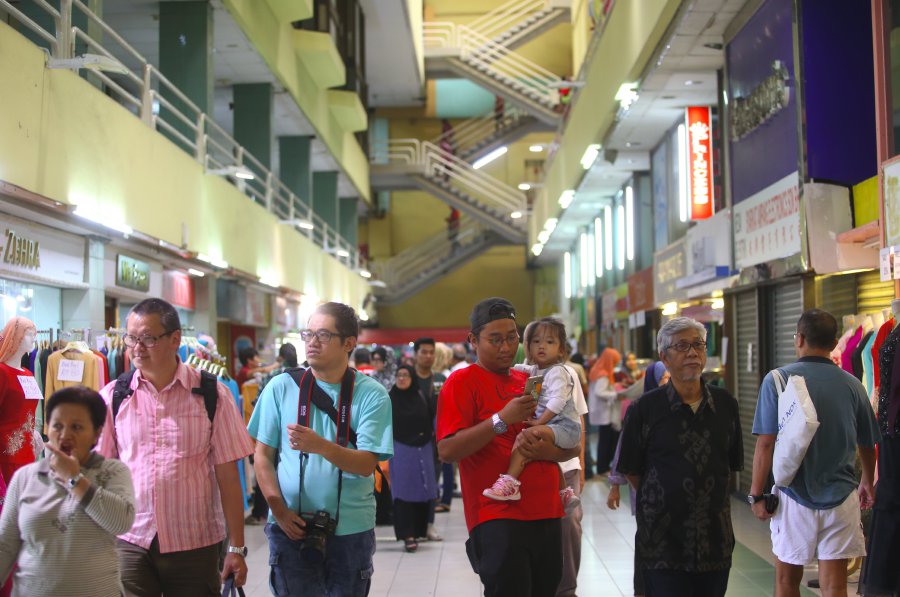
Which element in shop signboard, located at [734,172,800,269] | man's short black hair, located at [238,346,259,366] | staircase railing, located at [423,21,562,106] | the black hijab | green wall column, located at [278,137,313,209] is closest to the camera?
shop signboard, located at [734,172,800,269]

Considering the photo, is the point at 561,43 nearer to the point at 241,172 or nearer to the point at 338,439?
the point at 241,172

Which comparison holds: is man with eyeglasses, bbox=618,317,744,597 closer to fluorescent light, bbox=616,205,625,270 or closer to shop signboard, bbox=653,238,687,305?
shop signboard, bbox=653,238,687,305

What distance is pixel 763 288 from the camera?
10.2 m

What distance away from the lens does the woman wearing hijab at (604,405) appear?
13.3 metres

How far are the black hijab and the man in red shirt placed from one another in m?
4.83

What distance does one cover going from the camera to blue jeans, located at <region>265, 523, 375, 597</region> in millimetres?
3770

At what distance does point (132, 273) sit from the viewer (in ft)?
33.2

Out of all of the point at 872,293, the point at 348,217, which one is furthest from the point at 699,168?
the point at 348,217

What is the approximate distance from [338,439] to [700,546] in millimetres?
1562

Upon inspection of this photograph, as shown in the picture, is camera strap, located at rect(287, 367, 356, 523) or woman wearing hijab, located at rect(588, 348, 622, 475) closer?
camera strap, located at rect(287, 367, 356, 523)

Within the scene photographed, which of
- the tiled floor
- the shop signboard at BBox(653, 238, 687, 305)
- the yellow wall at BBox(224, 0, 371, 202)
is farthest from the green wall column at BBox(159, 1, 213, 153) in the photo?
the shop signboard at BBox(653, 238, 687, 305)

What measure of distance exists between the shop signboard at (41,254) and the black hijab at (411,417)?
2933 mm

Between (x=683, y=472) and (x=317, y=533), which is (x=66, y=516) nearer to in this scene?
(x=317, y=533)

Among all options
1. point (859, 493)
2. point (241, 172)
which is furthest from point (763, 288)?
point (241, 172)
